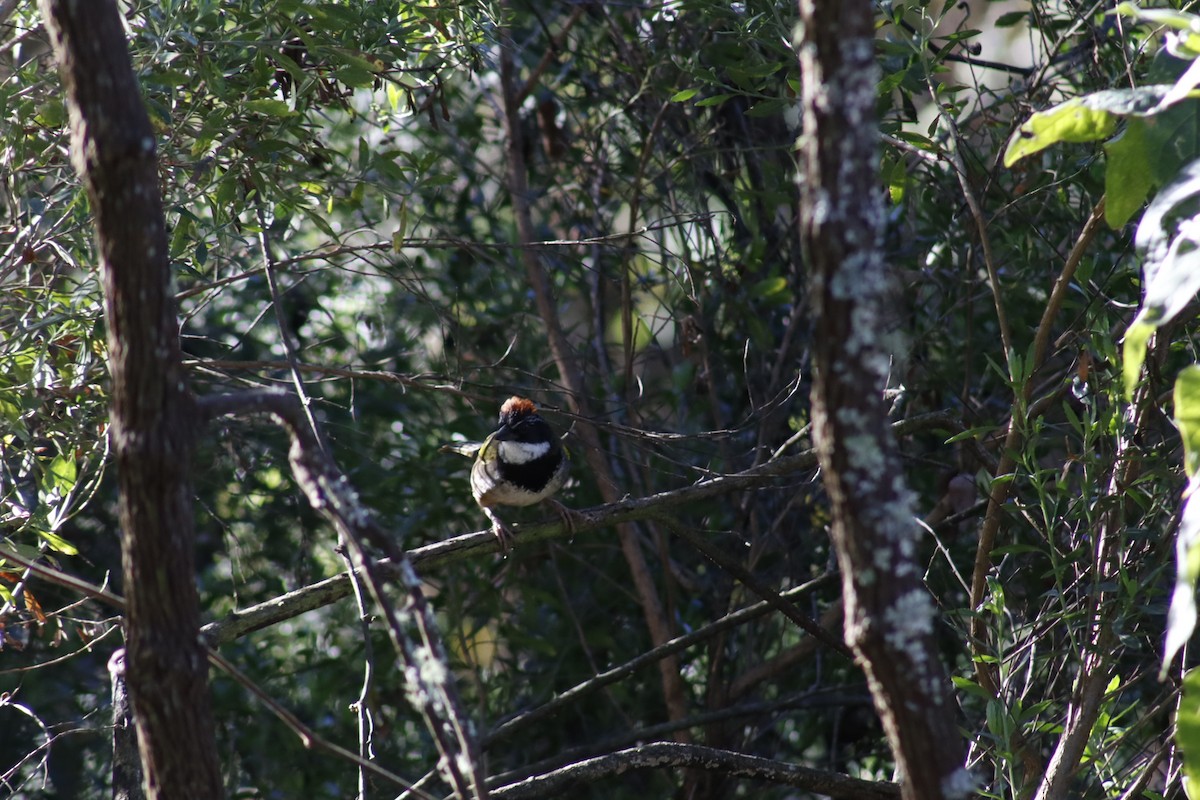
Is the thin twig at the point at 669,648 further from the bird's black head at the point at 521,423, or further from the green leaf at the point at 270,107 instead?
the green leaf at the point at 270,107

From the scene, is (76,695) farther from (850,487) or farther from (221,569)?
(850,487)

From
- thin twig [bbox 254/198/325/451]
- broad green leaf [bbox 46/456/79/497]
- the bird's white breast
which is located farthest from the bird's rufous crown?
broad green leaf [bbox 46/456/79/497]

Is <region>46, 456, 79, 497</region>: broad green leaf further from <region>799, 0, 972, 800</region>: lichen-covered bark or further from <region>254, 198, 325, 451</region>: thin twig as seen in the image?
<region>799, 0, 972, 800</region>: lichen-covered bark

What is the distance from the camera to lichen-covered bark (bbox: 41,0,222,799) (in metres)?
1.45

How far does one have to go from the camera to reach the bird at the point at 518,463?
4.33 meters

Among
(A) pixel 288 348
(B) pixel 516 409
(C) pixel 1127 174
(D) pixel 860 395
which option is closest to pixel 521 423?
(B) pixel 516 409

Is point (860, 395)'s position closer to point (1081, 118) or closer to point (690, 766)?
point (1081, 118)

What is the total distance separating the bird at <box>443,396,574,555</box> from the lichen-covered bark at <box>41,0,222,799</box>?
2.69m

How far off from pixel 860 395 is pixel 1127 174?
0.58m

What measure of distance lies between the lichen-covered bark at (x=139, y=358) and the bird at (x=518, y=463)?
106 inches

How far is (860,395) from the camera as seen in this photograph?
1.24 metres

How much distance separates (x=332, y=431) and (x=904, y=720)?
3.88m

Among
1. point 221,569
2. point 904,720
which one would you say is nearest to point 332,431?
point 221,569

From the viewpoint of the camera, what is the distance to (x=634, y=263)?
522 cm
